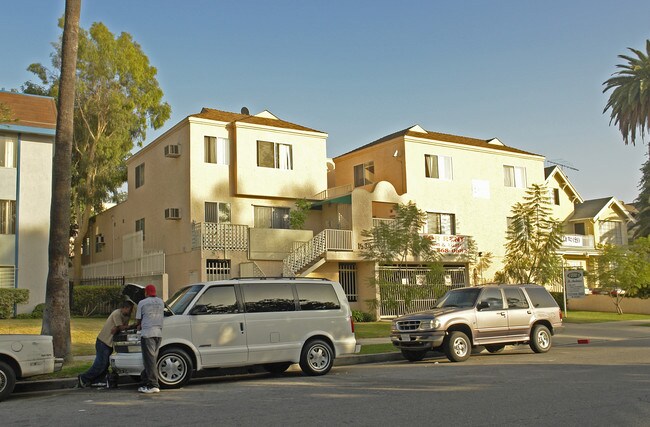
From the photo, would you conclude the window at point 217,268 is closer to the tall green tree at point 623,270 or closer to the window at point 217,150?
the window at point 217,150

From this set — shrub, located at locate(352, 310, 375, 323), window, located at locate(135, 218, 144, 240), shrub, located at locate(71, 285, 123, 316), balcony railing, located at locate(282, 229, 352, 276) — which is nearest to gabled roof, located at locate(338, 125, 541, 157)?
balcony railing, located at locate(282, 229, 352, 276)

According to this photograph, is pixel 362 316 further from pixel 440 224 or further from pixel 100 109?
pixel 100 109

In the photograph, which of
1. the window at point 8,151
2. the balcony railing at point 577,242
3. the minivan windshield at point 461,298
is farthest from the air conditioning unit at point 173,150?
the balcony railing at point 577,242

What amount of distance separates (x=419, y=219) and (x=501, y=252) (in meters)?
8.94

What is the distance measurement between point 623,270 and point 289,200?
1711cm

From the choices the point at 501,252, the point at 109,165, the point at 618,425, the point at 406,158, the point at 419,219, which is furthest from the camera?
the point at 109,165

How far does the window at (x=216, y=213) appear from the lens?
29.5m

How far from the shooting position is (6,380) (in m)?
10.8

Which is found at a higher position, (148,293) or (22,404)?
(148,293)

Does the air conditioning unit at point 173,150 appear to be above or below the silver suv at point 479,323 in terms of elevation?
above

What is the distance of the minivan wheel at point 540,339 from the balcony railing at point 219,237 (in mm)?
14338

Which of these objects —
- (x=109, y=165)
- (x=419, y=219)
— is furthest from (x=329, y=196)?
(x=109, y=165)

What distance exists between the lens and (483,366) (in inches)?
557

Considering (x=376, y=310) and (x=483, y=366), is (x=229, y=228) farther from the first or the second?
(x=483, y=366)
